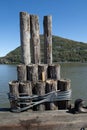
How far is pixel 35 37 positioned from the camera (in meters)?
8.14

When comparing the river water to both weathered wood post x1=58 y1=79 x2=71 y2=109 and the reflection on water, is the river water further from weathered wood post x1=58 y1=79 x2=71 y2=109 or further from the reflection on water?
weathered wood post x1=58 y1=79 x2=71 y2=109

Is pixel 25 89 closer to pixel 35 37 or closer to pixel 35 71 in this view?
pixel 35 71

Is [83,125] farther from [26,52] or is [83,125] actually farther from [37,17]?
[37,17]

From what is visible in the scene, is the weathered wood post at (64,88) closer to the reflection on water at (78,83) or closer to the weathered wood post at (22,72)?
the weathered wood post at (22,72)

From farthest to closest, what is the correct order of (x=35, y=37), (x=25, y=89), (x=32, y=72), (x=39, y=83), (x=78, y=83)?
1. (x=78, y=83)
2. (x=35, y=37)
3. (x=32, y=72)
4. (x=39, y=83)
5. (x=25, y=89)

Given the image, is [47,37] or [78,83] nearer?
[47,37]

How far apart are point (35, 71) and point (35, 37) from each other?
1.11 metres

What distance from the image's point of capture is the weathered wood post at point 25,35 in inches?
310

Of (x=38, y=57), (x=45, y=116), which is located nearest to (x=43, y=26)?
(x=38, y=57)

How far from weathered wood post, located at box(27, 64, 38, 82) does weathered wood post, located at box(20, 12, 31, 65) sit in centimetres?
Result: 39

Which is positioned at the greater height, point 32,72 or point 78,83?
point 32,72

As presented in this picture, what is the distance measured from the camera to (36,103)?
7.25 metres

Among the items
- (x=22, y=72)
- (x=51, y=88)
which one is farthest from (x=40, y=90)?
(x=22, y=72)

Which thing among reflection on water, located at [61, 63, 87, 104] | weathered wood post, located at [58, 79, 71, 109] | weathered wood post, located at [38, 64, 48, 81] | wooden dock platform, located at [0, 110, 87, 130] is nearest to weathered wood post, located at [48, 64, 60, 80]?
weathered wood post, located at [38, 64, 48, 81]
